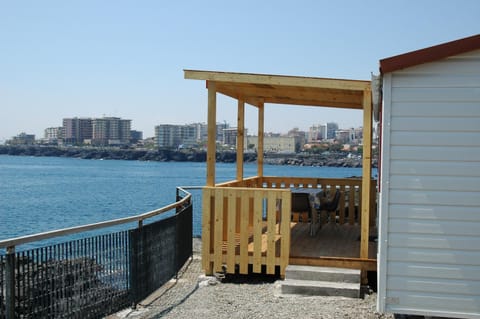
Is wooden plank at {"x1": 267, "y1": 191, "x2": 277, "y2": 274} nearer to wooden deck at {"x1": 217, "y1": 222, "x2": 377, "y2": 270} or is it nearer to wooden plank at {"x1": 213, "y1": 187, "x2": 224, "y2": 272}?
wooden deck at {"x1": 217, "y1": 222, "x2": 377, "y2": 270}

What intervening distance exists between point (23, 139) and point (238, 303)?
602 feet

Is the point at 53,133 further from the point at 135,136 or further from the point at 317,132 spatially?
the point at 317,132

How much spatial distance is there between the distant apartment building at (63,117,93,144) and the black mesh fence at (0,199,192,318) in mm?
164308

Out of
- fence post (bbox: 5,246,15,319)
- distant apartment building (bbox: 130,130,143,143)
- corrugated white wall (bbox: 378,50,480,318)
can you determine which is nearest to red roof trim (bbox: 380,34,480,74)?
corrugated white wall (bbox: 378,50,480,318)

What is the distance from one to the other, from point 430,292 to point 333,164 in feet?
406

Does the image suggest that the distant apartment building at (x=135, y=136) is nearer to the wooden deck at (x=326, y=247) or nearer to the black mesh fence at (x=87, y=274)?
the wooden deck at (x=326, y=247)

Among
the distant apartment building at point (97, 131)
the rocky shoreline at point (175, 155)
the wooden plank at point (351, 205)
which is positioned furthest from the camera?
the distant apartment building at point (97, 131)

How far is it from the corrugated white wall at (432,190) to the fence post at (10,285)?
150 inches

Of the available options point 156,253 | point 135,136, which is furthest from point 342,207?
point 135,136

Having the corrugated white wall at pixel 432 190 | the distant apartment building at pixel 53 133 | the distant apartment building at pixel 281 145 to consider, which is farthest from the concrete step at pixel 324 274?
the distant apartment building at pixel 53 133

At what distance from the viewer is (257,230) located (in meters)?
8.34

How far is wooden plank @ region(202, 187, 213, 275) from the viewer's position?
851 cm

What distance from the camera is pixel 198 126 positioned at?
183 m

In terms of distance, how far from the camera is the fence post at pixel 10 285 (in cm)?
482
